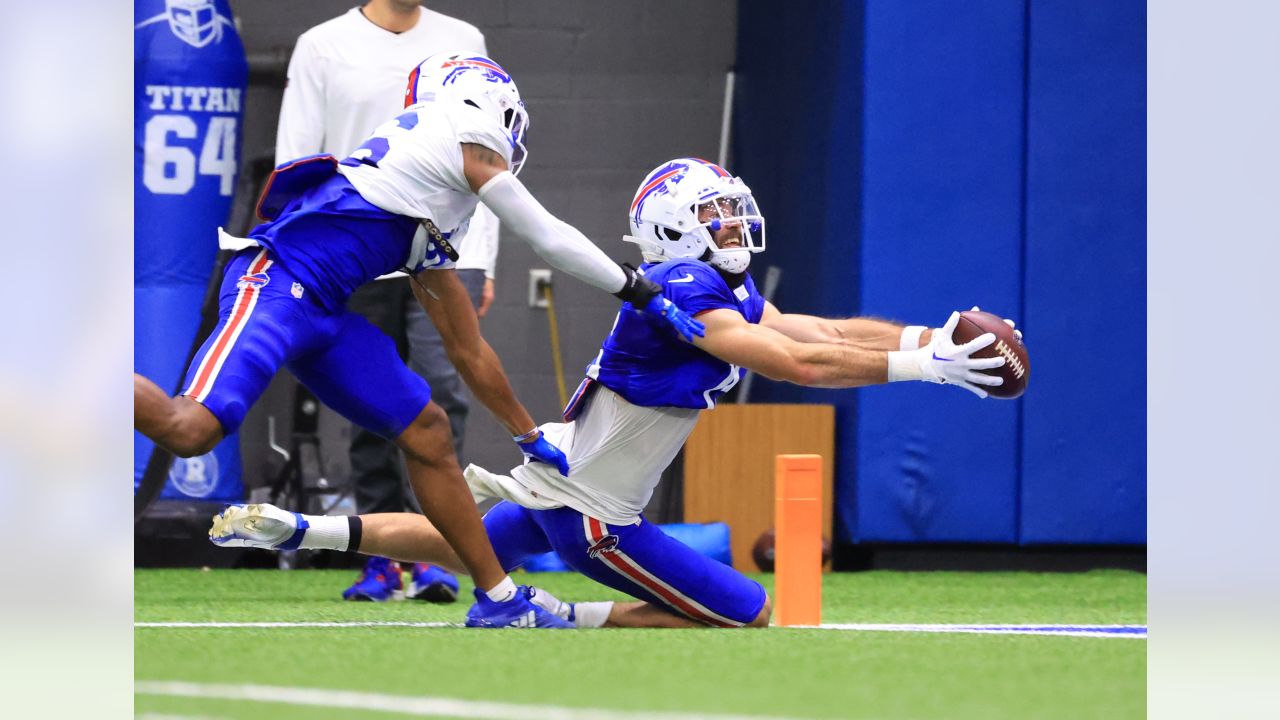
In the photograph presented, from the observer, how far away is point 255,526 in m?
3.84

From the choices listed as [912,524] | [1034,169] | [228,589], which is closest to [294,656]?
[228,589]

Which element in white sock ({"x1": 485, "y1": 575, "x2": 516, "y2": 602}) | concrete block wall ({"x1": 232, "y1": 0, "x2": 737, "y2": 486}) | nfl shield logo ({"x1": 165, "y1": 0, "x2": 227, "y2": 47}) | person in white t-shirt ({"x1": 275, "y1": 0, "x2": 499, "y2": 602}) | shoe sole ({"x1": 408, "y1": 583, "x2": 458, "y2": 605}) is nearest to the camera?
white sock ({"x1": 485, "y1": 575, "x2": 516, "y2": 602})

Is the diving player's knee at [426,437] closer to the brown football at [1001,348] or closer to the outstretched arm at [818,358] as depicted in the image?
the outstretched arm at [818,358]

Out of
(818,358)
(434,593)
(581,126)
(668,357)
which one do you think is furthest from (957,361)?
(581,126)

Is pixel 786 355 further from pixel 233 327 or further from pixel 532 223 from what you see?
pixel 233 327

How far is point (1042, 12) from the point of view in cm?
596

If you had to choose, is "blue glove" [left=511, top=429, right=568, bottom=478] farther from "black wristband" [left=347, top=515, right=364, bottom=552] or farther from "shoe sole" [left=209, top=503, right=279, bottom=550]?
"shoe sole" [left=209, top=503, right=279, bottom=550]

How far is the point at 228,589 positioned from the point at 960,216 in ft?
9.20

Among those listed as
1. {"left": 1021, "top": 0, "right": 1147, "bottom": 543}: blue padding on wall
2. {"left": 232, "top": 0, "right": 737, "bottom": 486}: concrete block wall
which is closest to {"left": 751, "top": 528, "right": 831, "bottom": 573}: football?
{"left": 1021, "top": 0, "right": 1147, "bottom": 543}: blue padding on wall

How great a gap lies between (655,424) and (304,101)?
205 centimetres

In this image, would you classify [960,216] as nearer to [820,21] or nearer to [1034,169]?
[1034,169]

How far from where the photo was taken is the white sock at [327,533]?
395 cm

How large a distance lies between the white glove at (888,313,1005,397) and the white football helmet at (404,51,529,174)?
1.00 m

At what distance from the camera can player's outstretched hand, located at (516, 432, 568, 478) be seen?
394cm
